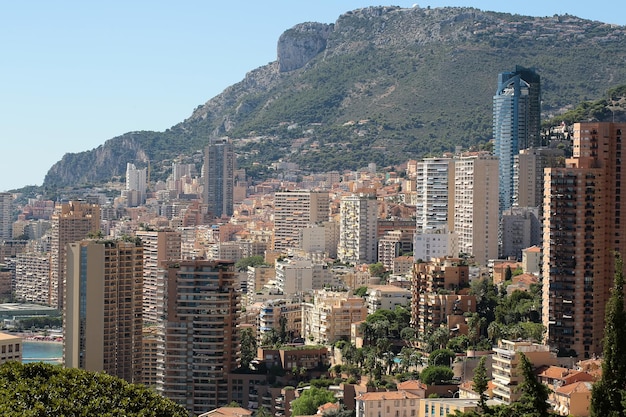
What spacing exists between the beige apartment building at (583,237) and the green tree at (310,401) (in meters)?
5.61

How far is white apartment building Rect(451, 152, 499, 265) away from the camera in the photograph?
4784cm

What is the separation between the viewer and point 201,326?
1358 inches

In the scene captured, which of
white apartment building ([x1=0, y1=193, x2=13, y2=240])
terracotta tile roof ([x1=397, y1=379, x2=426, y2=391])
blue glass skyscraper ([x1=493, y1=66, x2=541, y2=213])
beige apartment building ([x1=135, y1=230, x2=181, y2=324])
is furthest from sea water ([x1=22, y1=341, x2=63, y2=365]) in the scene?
white apartment building ([x1=0, y1=193, x2=13, y2=240])

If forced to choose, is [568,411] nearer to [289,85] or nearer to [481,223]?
[481,223]

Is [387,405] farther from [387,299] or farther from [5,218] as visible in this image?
[5,218]

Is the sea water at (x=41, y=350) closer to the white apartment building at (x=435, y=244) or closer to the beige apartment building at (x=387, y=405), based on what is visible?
the white apartment building at (x=435, y=244)

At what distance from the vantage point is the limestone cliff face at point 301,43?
375 ft

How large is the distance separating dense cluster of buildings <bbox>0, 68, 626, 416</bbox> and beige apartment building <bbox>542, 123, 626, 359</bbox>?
3 centimetres

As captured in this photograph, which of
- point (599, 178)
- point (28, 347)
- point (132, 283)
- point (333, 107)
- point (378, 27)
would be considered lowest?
point (28, 347)

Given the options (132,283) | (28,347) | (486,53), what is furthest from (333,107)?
(132,283)

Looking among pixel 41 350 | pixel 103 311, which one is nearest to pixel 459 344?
pixel 103 311

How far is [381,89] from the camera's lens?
100688 mm

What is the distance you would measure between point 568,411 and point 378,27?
86.8m

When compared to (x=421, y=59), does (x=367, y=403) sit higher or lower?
lower
